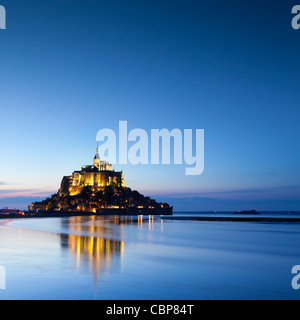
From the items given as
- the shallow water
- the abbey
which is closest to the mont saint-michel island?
the abbey

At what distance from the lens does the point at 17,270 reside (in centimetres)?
856

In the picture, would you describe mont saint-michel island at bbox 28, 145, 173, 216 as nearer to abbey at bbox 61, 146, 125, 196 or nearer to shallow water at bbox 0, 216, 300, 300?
abbey at bbox 61, 146, 125, 196

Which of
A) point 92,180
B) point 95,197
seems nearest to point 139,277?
point 95,197

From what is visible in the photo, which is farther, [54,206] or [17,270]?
[54,206]

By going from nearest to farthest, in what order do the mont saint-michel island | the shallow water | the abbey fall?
the shallow water, the mont saint-michel island, the abbey

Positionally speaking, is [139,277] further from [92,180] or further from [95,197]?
[92,180]

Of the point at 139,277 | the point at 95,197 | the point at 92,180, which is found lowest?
the point at 95,197

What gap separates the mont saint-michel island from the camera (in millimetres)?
A: 96550

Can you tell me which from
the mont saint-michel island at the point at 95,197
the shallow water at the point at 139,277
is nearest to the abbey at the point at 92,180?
the mont saint-michel island at the point at 95,197

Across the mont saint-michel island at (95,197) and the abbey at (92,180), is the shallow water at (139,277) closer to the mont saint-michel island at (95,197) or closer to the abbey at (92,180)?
the mont saint-michel island at (95,197)

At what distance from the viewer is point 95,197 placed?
99.6 m
